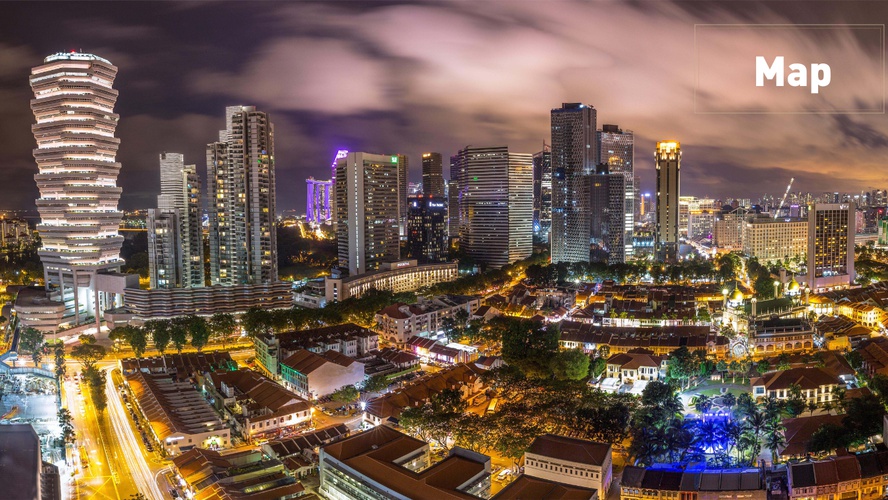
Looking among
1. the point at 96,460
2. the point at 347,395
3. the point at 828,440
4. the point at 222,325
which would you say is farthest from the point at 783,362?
the point at 222,325

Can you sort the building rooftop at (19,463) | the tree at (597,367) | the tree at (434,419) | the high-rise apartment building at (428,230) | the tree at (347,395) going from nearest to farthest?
the building rooftop at (19,463) < the tree at (434,419) < the tree at (347,395) < the tree at (597,367) < the high-rise apartment building at (428,230)

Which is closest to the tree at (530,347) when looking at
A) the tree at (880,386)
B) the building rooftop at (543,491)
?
Answer: the building rooftop at (543,491)

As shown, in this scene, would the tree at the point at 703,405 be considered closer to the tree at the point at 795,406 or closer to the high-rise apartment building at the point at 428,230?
the tree at the point at 795,406

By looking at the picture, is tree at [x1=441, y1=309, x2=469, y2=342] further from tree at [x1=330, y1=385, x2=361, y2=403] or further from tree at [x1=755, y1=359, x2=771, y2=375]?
tree at [x1=755, y1=359, x2=771, y2=375]

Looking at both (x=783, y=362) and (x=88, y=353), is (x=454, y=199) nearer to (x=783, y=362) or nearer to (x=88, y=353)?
(x=88, y=353)

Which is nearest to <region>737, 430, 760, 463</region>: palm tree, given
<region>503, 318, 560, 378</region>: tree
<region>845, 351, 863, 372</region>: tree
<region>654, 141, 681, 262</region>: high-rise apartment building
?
<region>503, 318, 560, 378</region>: tree

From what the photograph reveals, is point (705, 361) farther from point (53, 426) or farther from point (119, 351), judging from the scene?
point (119, 351)
